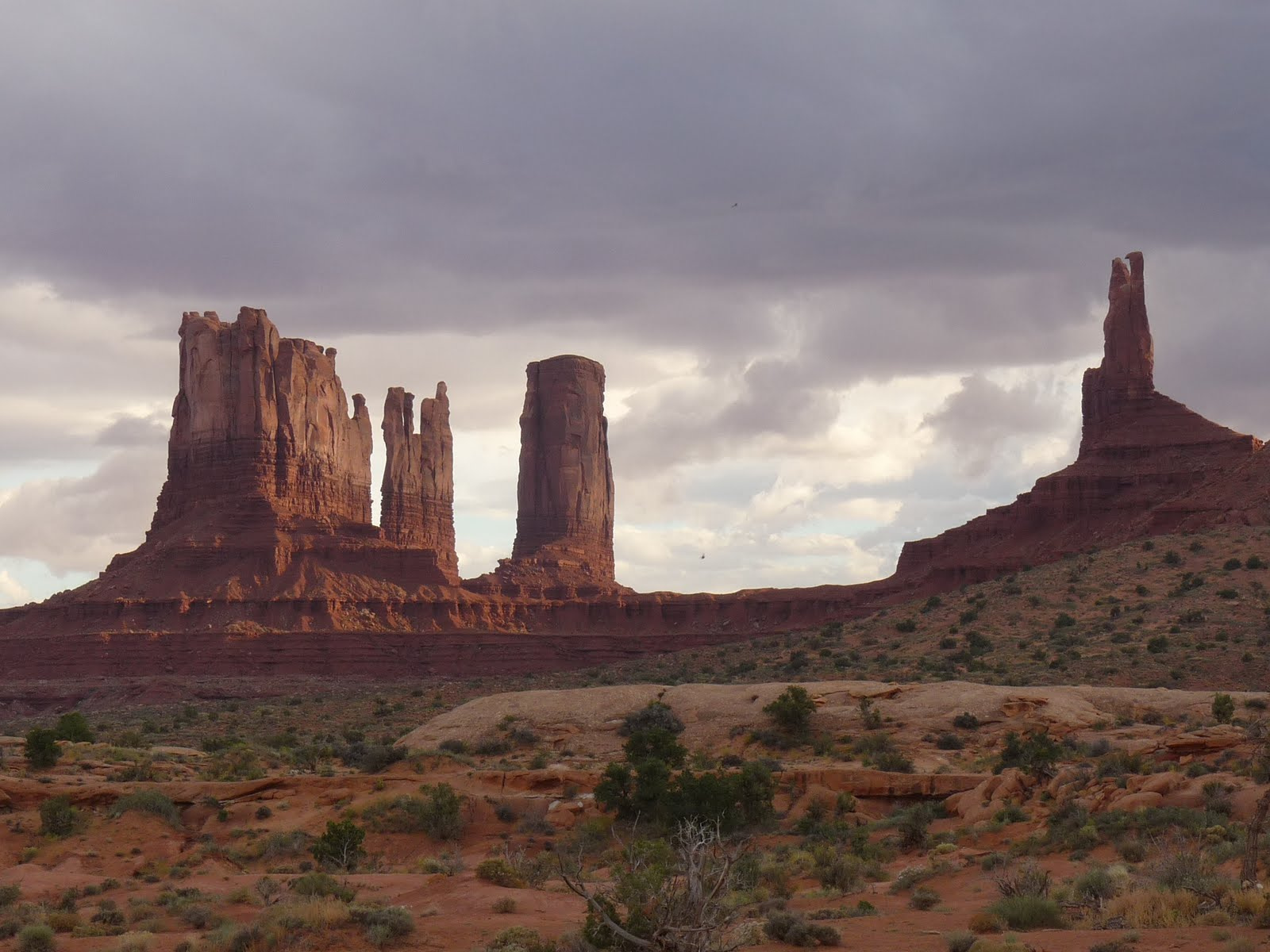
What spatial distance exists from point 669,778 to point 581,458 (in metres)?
115

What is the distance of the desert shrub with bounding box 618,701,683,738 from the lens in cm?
4197

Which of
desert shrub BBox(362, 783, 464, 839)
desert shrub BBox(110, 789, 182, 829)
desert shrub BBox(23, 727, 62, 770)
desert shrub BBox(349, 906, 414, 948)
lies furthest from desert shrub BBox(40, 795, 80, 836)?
desert shrub BBox(349, 906, 414, 948)

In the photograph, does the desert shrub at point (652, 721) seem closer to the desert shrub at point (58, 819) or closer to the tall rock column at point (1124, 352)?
the desert shrub at point (58, 819)

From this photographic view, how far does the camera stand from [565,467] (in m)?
148

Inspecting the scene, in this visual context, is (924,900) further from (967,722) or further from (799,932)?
(967,722)

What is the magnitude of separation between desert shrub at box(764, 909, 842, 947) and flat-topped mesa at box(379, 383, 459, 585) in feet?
379

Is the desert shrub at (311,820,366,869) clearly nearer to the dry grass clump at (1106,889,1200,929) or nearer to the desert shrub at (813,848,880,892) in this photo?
the desert shrub at (813,848,880,892)

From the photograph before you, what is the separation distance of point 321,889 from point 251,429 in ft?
320

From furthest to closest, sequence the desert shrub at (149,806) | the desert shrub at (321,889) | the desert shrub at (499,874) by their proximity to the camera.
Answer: the desert shrub at (149,806)
the desert shrub at (499,874)
the desert shrub at (321,889)

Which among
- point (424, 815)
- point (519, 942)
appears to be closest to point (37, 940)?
point (519, 942)

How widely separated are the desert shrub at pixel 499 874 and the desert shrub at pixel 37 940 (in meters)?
7.01

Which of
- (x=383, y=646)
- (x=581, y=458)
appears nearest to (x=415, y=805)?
(x=383, y=646)

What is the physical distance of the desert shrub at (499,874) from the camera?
2608 centimetres

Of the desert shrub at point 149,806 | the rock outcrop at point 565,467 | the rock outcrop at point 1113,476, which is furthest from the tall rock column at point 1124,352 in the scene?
the desert shrub at point 149,806
